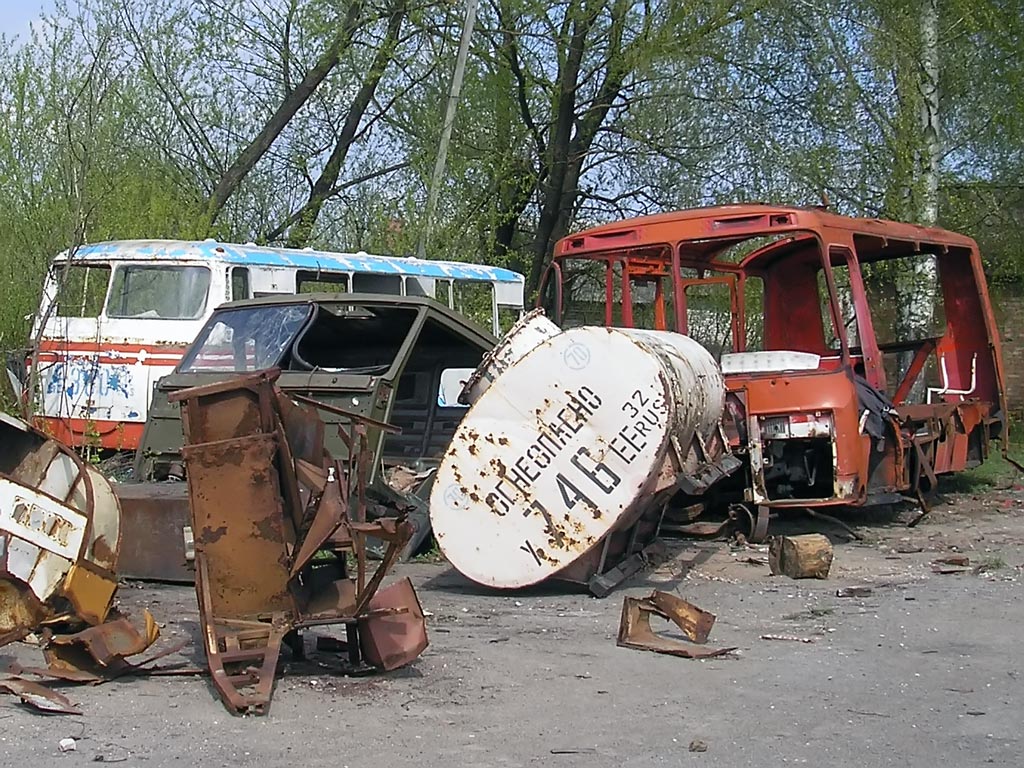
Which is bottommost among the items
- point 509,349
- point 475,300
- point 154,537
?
point 154,537

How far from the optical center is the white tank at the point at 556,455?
7898 mm

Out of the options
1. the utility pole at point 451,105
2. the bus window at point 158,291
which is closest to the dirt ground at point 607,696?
the bus window at point 158,291

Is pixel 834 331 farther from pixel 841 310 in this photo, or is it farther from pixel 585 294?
pixel 585 294

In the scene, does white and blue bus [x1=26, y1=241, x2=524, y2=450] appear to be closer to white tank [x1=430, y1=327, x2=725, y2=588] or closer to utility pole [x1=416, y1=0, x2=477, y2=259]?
utility pole [x1=416, y1=0, x2=477, y2=259]

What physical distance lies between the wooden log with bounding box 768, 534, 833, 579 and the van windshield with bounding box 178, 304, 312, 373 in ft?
13.1

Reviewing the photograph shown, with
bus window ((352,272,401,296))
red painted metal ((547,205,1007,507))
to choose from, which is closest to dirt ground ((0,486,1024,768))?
red painted metal ((547,205,1007,507))

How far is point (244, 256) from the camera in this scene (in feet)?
47.0

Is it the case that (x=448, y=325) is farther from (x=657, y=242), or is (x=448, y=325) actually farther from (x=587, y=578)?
(x=587, y=578)

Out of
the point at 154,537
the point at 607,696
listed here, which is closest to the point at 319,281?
the point at 154,537

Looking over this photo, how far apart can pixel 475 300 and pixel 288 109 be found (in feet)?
18.9

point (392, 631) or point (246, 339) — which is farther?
point (246, 339)

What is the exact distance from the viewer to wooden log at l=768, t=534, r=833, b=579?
877 cm

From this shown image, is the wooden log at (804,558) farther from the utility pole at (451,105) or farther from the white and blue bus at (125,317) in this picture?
the utility pole at (451,105)

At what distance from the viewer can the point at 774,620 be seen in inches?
298
